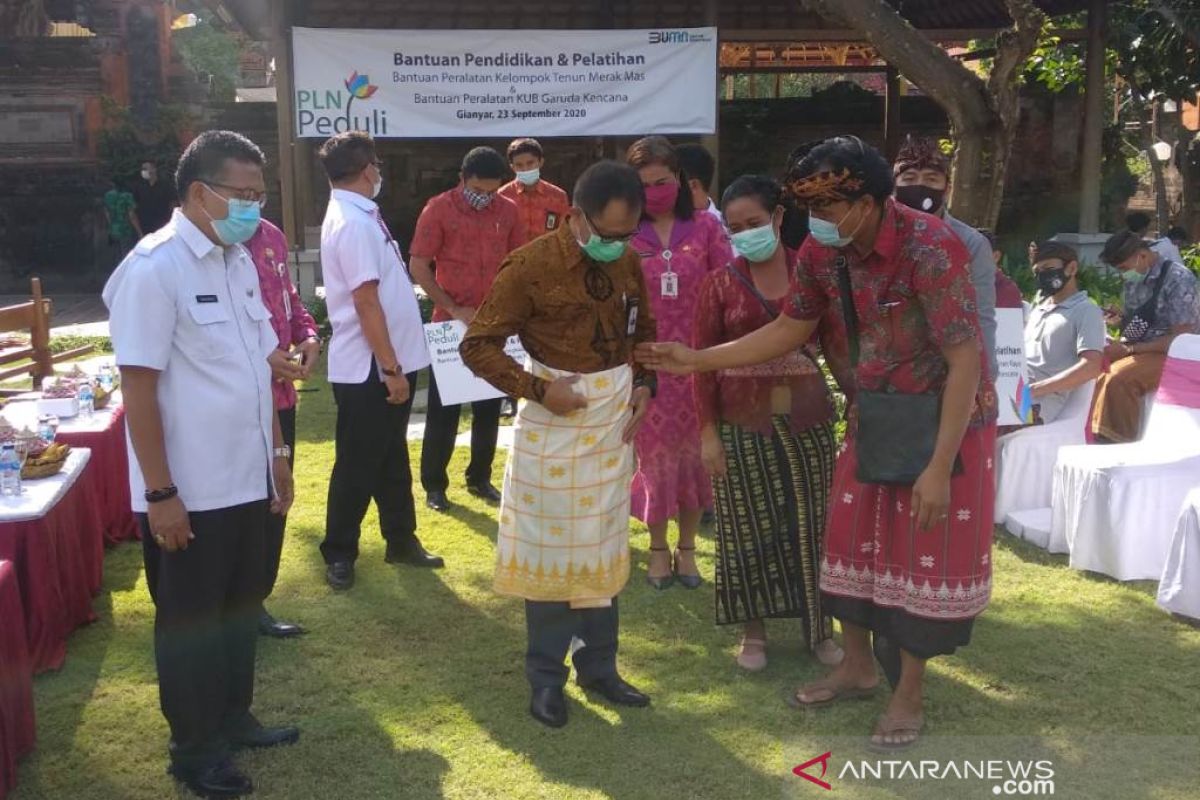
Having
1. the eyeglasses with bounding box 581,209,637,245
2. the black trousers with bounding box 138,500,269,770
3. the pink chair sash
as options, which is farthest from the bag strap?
the pink chair sash

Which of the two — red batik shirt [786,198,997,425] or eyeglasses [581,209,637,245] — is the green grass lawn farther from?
eyeglasses [581,209,637,245]

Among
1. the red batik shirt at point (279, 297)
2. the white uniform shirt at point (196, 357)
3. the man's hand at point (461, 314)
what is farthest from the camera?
the man's hand at point (461, 314)

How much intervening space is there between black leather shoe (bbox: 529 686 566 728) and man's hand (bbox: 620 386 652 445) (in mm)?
835

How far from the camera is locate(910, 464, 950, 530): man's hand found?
3.22 m

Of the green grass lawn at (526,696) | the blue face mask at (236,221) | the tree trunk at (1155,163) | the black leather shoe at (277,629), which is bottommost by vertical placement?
the green grass lawn at (526,696)

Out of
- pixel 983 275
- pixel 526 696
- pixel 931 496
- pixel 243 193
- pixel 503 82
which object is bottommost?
pixel 526 696

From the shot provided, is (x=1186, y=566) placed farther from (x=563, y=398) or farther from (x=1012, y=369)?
(x=563, y=398)

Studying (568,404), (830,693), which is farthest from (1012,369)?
(568,404)

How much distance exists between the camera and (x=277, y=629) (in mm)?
4473

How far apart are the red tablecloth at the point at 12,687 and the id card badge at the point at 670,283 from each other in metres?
2.52

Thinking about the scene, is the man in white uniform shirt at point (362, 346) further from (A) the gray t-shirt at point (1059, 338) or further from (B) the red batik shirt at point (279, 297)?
(A) the gray t-shirt at point (1059, 338)

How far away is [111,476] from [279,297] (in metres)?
1.81

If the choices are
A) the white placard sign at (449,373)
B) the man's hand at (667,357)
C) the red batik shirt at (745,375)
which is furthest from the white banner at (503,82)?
the man's hand at (667,357)

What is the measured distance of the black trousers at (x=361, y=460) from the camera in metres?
4.89
